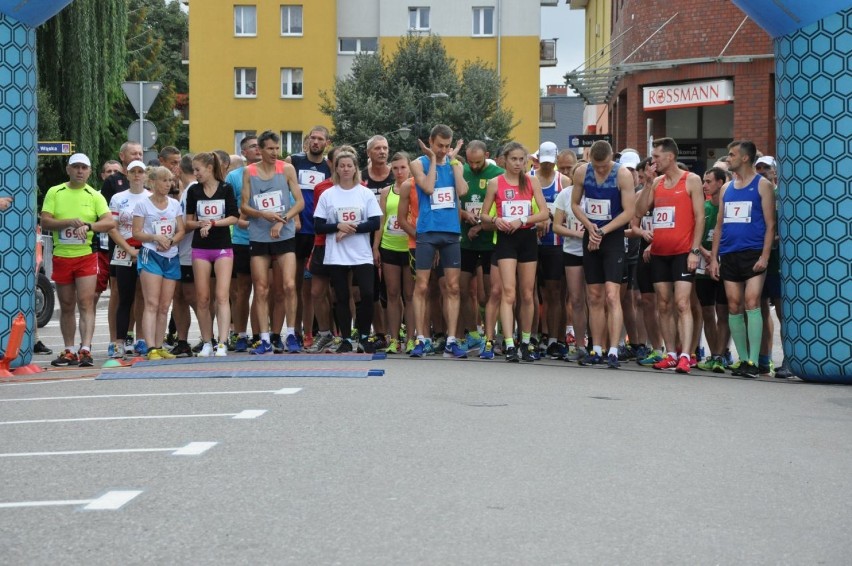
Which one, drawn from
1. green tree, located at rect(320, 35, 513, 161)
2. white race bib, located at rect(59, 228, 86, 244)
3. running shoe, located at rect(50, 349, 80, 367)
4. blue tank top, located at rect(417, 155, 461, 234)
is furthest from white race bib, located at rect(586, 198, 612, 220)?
green tree, located at rect(320, 35, 513, 161)

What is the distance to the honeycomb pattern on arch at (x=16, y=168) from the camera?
1212cm

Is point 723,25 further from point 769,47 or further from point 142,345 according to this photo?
point 142,345

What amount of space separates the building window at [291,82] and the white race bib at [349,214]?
56.0 m

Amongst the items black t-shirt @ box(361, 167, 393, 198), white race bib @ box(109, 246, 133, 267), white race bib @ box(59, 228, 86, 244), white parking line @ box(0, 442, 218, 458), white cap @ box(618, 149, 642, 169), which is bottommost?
white parking line @ box(0, 442, 218, 458)

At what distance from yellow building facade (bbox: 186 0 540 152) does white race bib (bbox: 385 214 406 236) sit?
54.8 meters

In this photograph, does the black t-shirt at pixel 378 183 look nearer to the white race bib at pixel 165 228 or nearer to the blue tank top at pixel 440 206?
the blue tank top at pixel 440 206

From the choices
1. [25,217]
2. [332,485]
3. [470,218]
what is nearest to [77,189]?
[25,217]

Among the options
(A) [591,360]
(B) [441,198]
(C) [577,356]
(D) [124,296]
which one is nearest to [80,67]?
(D) [124,296]

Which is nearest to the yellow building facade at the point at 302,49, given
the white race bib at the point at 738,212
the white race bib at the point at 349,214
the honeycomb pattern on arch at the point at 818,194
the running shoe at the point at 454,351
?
the white race bib at the point at 349,214

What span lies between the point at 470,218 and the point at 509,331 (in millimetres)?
1254

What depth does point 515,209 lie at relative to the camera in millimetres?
13164

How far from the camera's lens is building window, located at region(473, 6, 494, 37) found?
227 feet

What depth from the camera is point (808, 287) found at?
11828 millimetres

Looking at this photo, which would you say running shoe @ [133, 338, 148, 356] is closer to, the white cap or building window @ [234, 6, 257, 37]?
the white cap
